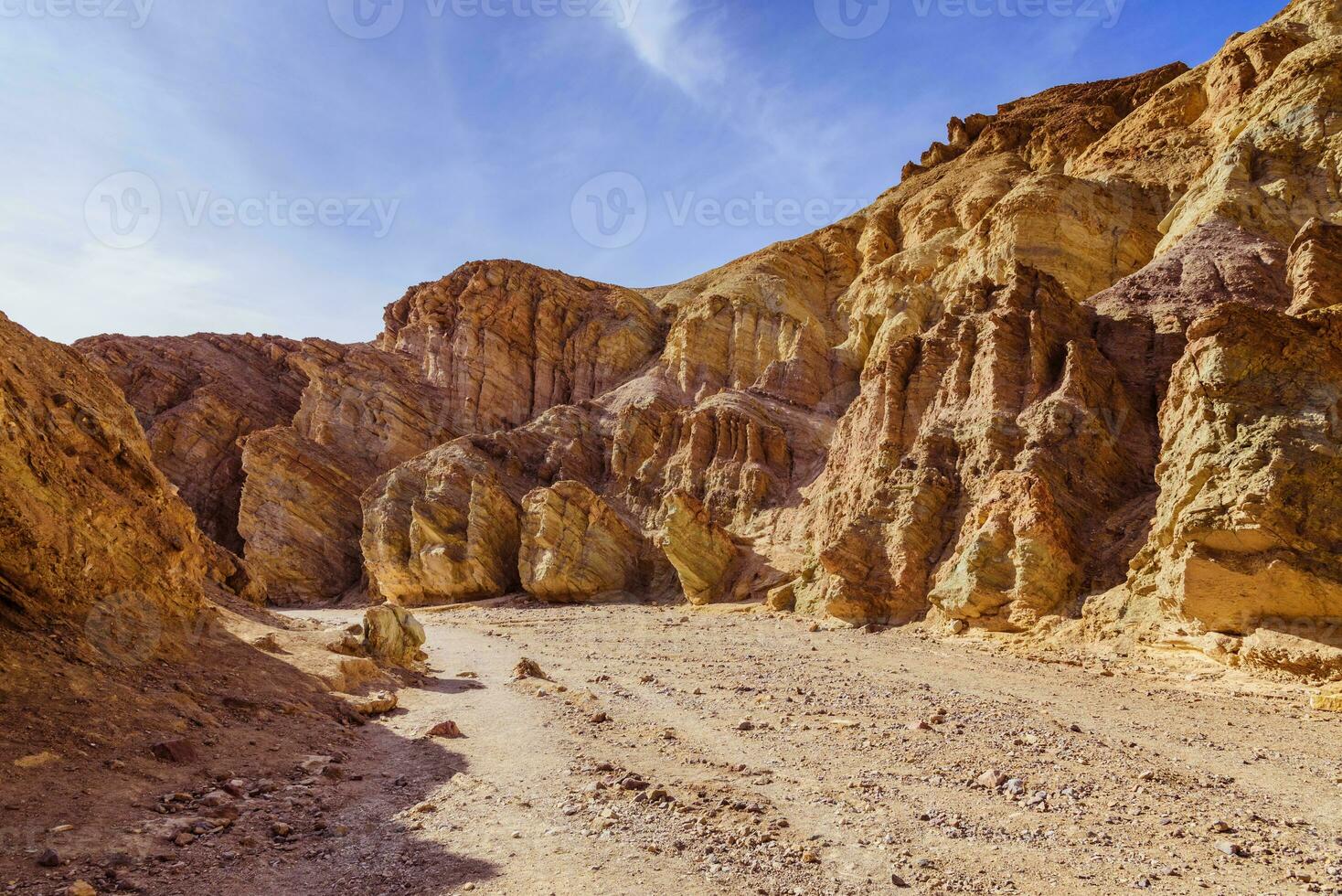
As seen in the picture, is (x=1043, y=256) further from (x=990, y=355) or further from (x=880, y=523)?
(x=880, y=523)

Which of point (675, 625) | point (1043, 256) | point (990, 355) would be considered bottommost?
point (675, 625)

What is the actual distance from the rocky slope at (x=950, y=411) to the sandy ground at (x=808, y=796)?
14.7ft

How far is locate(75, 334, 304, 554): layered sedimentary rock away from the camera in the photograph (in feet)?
185

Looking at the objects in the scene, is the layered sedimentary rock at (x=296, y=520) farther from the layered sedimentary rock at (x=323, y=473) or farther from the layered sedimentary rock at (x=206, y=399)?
the layered sedimentary rock at (x=206, y=399)

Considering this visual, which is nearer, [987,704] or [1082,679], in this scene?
[987,704]

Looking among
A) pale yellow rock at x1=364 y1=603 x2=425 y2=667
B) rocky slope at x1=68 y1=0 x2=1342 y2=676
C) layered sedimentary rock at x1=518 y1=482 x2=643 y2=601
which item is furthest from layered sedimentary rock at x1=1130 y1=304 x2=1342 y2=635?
layered sedimentary rock at x1=518 y1=482 x2=643 y2=601

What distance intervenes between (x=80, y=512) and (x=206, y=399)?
199ft

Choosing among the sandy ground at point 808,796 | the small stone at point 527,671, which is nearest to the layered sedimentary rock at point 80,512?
the sandy ground at point 808,796

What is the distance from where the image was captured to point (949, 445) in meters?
23.0

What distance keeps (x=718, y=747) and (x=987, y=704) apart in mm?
4770

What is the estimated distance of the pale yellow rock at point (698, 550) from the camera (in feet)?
99.3

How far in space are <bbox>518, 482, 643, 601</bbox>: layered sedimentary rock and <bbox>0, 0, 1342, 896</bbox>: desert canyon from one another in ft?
0.77

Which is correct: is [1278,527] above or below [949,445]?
below

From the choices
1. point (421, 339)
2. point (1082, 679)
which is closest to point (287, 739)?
point (1082, 679)
